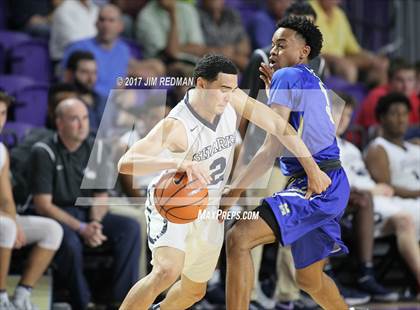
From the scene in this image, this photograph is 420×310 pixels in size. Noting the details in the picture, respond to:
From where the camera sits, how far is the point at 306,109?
19.4 ft

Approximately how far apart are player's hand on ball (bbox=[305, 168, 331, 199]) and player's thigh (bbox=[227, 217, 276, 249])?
0.32 metres

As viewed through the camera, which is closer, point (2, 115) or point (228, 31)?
point (2, 115)

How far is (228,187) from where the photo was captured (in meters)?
6.26

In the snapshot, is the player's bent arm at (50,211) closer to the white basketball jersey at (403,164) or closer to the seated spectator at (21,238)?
the seated spectator at (21,238)

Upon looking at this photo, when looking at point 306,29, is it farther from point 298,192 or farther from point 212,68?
point 298,192

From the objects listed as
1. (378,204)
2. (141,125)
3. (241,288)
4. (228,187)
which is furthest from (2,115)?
(378,204)

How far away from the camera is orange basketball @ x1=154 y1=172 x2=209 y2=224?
564 cm

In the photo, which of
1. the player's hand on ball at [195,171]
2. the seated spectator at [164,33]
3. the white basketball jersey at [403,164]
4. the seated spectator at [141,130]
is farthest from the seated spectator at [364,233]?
the player's hand on ball at [195,171]

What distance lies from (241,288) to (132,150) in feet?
3.30

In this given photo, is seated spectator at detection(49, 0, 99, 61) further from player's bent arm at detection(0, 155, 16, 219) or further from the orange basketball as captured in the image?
the orange basketball

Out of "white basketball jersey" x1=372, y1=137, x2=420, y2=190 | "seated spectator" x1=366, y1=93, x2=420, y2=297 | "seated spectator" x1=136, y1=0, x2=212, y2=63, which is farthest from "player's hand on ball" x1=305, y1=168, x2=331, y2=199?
"seated spectator" x1=136, y1=0, x2=212, y2=63

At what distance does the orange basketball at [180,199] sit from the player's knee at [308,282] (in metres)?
0.85

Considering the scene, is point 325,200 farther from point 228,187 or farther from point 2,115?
point 2,115

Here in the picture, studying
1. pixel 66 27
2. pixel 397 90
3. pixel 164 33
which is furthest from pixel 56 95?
pixel 397 90
